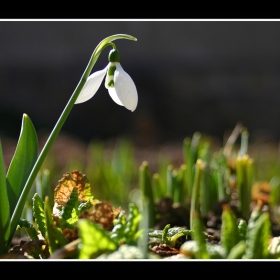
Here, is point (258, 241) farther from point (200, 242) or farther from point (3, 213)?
point (3, 213)

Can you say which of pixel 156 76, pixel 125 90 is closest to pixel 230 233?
pixel 125 90

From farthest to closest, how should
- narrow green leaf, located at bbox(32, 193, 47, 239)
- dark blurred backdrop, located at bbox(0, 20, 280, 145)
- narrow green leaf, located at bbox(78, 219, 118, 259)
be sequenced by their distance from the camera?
dark blurred backdrop, located at bbox(0, 20, 280, 145) → narrow green leaf, located at bbox(32, 193, 47, 239) → narrow green leaf, located at bbox(78, 219, 118, 259)

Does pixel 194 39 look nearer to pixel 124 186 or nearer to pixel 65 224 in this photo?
pixel 124 186

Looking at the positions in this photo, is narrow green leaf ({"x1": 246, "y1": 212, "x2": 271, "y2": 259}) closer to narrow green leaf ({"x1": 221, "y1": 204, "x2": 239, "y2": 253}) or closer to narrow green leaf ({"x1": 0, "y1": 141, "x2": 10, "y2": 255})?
narrow green leaf ({"x1": 221, "y1": 204, "x2": 239, "y2": 253})

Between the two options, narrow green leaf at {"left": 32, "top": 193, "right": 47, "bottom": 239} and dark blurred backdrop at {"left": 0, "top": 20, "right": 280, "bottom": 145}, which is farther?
dark blurred backdrop at {"left": 0, "top": 20, "right": 280, "bottom": 145}

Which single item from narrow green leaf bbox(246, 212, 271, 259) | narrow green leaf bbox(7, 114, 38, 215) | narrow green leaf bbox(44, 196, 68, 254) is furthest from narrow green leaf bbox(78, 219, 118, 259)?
narrow green leaf bbox(7, 114, 38, 215)

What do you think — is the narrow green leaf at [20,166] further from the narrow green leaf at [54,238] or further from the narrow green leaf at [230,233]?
the narrow green leaf at [230,233]
